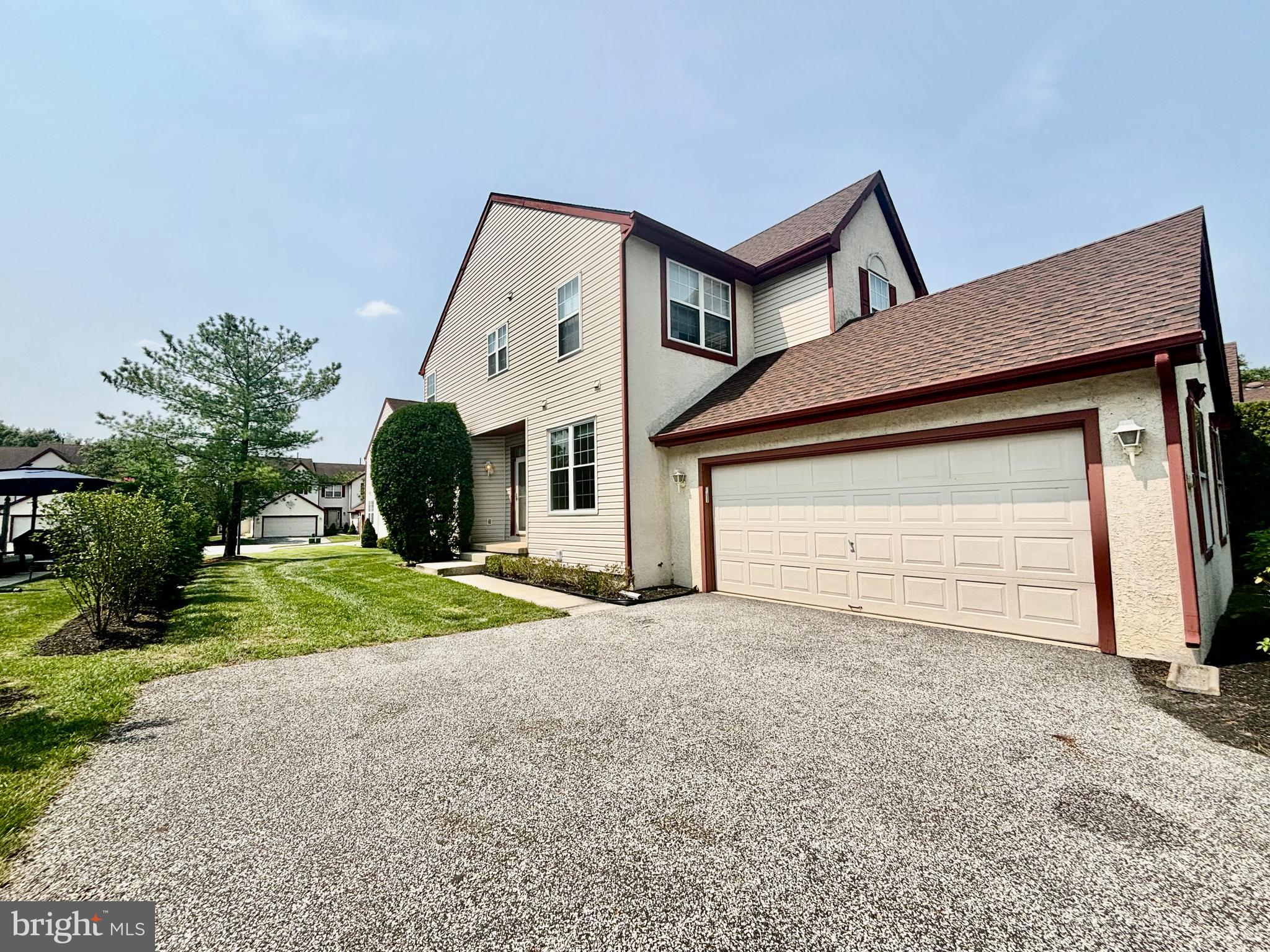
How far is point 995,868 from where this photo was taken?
83.7 inches

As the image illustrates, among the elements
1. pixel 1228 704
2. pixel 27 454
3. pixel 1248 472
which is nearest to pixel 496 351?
pixel 1228 704

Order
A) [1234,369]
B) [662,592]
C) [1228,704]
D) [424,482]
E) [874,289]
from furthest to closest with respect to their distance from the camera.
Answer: [1234,369] → [424,482] → [874,289] → [662,592] → [1228,704]

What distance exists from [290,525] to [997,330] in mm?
51423

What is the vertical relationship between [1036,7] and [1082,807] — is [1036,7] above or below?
above

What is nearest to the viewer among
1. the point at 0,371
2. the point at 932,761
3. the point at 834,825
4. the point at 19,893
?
the point at 19,893

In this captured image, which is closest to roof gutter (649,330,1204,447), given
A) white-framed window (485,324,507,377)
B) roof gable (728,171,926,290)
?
roof gable (728,171,926,290)

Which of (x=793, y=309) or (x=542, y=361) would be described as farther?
(x=542, y=361)

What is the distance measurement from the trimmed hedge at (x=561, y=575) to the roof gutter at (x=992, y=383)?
3108 mm

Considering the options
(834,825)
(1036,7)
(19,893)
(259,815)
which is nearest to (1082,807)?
(834,825)

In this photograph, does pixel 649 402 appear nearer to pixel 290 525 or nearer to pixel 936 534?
pixel 936 534

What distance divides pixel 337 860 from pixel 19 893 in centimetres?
118

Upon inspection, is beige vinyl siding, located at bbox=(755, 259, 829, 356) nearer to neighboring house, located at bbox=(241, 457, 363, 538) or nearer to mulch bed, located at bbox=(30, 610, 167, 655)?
mulch bed, located at bbox=(30, 610, 167, 655)

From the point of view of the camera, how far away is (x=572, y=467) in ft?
34.2

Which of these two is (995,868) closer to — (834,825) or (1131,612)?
(834,825)
